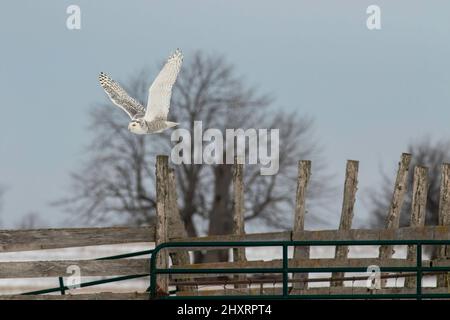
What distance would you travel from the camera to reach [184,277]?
18.1m

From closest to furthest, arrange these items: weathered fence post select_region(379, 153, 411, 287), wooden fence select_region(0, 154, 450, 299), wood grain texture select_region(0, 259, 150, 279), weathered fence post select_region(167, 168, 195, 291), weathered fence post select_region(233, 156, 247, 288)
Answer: wood grain texture select_region(0, 259, 150, 279)
wooden fence select_region(0, 154, 450, 299)
weathered fence post select_region(167, 168, 195, 291)
weathered fence post select_region(233, 156, 247, 288)
weathered fence post select_region(379, 153, 411, 287)

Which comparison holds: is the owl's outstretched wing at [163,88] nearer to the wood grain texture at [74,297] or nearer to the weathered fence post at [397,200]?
the wood grain texture at [74,297]

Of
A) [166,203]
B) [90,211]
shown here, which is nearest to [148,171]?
[90,211]

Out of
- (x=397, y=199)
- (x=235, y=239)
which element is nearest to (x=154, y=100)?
(x=235, y=239)

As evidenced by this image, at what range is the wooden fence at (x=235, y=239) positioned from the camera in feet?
53.2

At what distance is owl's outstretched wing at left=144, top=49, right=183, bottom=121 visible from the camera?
54.7ft

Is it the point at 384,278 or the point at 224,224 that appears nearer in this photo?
the point at 384,278

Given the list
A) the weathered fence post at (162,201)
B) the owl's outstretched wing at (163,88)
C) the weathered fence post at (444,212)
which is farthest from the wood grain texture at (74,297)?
the weathered fence post at (444,212)

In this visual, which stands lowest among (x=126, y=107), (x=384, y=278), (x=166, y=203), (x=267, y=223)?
(x=267, y=223)

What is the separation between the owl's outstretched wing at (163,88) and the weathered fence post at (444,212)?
5.04 metres

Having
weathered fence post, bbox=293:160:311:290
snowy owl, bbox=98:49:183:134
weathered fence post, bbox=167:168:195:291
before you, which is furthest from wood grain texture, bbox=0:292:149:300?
weathered fence post, bbox=293:160:311:290

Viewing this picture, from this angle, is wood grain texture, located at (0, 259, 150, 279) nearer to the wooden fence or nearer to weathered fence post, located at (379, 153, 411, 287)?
the wooden fence
